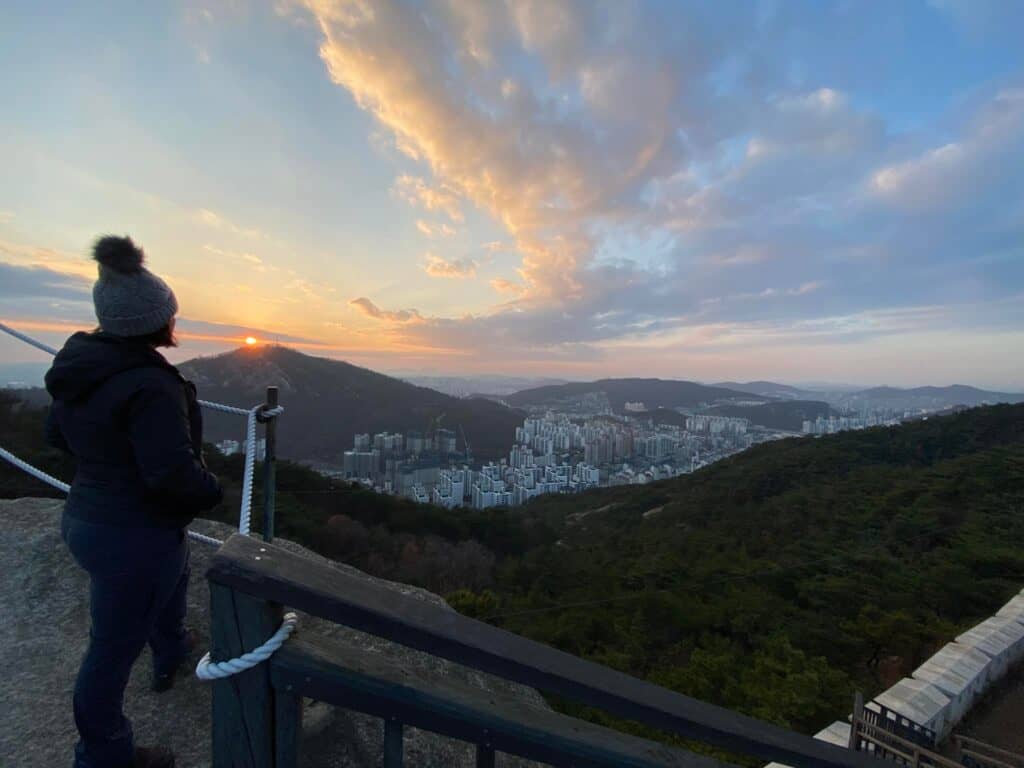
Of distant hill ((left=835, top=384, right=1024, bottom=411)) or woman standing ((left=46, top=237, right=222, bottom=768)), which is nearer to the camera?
woman standing ((left=46, top=237, right=222, bottom=768))

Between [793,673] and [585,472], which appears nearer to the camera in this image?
[793,673]

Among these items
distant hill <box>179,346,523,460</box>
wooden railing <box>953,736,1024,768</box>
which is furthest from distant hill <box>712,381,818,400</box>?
wooden railing <box>953,736,1024,768</box>

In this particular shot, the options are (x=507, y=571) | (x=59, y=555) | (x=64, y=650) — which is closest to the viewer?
(x=64, y=650)

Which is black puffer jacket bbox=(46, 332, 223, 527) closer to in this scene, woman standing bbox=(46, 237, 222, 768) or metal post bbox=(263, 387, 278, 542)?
woman standing bbox=(46, 237, 222, 768)

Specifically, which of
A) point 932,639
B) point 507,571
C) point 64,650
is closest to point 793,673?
point 932,639

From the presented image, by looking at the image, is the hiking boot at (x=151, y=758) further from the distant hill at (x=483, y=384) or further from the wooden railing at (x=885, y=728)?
the distant hill at (x=483, y=384)

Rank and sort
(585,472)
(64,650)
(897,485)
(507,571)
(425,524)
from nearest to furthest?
(64,650) < (507,571) < (897,485) < (425,524) < (585,472)

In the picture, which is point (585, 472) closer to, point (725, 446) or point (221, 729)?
point (725, 446)
